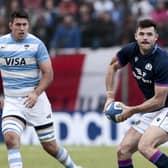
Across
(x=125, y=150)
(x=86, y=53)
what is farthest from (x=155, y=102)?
(x=86, y=53)

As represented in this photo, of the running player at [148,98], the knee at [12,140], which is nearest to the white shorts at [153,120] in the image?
the running player at [148,98]

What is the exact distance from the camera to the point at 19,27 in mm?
11430

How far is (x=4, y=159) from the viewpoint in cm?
1492

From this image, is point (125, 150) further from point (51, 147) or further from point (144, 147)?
point (51, 147)

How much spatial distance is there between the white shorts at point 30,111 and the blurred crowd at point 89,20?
9391mm

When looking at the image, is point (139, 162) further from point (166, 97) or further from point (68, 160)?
point (166, 97)

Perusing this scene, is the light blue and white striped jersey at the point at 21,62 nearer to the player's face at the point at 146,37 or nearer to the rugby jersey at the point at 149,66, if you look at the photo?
the rugby jersey at the point at 149,66

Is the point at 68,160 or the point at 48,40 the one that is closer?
the point at 68,160

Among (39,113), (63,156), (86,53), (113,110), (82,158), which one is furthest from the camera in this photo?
(86,53)

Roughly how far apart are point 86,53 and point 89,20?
2.83 ft

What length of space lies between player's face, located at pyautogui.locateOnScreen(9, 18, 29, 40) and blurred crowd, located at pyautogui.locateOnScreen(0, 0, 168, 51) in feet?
31.1

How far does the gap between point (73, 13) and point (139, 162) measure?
8428 mm

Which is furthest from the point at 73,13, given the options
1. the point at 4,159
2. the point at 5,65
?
the point at 5,65

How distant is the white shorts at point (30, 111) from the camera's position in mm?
11453
